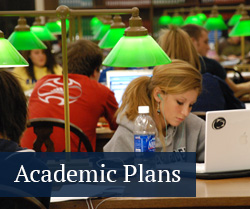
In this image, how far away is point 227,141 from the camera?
205cm

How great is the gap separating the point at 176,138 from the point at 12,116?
3.09 feet

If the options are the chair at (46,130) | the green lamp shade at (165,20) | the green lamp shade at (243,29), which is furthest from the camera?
the green lamp shade at (165,20)

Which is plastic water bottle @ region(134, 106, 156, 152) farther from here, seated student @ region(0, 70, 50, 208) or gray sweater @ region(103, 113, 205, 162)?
seated student @ region(0, 70, 50, 208)

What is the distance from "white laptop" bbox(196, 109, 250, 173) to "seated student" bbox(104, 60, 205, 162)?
0.34 meters

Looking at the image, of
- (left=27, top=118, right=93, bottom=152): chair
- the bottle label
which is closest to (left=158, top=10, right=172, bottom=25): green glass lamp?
(left=27, top=118, right=93, bottom=152): chair

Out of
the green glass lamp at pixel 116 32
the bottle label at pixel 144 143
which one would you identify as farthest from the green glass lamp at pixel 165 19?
the bottle label at pixel 144 143

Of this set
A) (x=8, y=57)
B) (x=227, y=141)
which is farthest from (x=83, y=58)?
(x=227, y=141)

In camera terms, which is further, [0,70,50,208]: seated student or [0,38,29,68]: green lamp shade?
[0,38,29,68]: green lamp shade

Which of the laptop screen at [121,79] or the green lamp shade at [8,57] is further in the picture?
the laptop screen at [121,79]

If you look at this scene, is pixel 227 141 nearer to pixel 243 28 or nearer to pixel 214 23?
pixel 243 28

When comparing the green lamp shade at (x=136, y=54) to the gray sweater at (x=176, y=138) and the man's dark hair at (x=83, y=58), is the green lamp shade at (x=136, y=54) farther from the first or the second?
the man's dark hair at (x=83, y=58)

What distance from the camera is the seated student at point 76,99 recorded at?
9.92 ft

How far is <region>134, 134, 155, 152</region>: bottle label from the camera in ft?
7.01

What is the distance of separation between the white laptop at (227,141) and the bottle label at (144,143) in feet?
0.69
